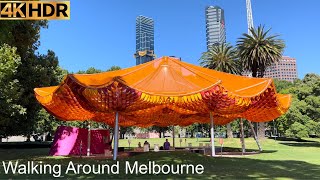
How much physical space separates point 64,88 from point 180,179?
14.2 metres

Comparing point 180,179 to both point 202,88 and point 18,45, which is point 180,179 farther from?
point 18,45

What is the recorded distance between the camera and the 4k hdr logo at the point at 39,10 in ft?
54.4

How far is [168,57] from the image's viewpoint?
2628cm

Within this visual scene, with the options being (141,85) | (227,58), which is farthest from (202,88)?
(227,58)

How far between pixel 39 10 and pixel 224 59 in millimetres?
47425

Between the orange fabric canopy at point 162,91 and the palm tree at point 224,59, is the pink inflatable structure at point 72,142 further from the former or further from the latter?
the palm tree at point 224,59

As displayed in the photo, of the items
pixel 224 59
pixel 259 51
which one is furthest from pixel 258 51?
pixel 224 59

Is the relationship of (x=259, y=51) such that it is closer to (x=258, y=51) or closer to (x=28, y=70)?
(x=258, y=51)

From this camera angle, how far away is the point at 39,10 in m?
17.7

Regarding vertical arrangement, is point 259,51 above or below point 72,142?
above

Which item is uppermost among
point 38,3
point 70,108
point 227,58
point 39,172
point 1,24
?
point 227,58

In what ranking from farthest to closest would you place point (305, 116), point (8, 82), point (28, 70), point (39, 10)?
point (305, 116)
point (28, 70)
point (8, 82)
point (39, 10)

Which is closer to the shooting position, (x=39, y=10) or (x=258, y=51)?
(x=39, y=10)

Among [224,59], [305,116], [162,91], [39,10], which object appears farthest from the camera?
[224,59]
